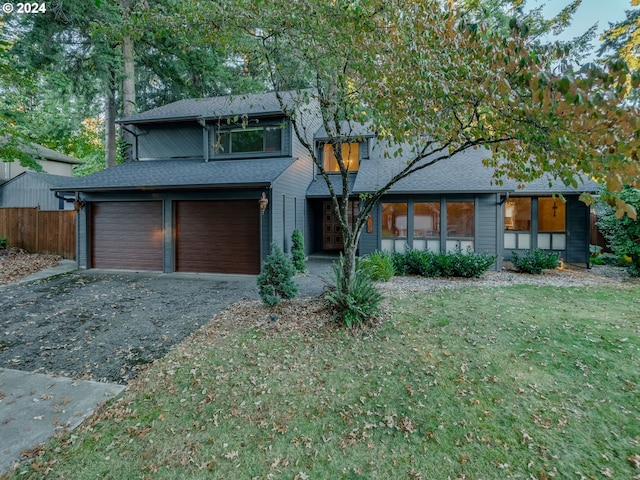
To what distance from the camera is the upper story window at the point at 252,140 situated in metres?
11.3

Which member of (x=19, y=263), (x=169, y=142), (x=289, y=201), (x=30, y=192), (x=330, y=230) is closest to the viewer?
(x=19, y=263)

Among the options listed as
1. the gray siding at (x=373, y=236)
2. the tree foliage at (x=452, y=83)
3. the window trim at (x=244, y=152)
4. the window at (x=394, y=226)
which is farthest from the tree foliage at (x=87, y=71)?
the window at (x=394, y=226)

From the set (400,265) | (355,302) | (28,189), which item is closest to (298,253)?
(400,265)

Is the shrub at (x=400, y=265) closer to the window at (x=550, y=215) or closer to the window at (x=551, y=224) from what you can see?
the window at (x=551, y=224)

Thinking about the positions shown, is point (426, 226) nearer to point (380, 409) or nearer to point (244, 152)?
point (244, 152)

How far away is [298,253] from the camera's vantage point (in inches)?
414

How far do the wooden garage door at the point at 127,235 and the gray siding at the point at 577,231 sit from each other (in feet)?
46.2

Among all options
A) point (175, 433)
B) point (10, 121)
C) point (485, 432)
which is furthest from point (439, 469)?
point (10, 121)

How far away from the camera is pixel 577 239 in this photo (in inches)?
448

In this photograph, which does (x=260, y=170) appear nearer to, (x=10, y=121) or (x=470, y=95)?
(x=470, y=95)

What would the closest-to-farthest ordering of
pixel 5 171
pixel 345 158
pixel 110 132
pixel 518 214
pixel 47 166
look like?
pixel 518 214 < pixel 345 158 < pixel 110 132 < pixel 5 171 < pixel 47 166

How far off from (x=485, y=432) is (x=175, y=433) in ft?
9.45

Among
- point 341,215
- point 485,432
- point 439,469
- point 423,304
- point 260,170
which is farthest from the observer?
point 260,170

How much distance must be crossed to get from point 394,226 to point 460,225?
2.14m
